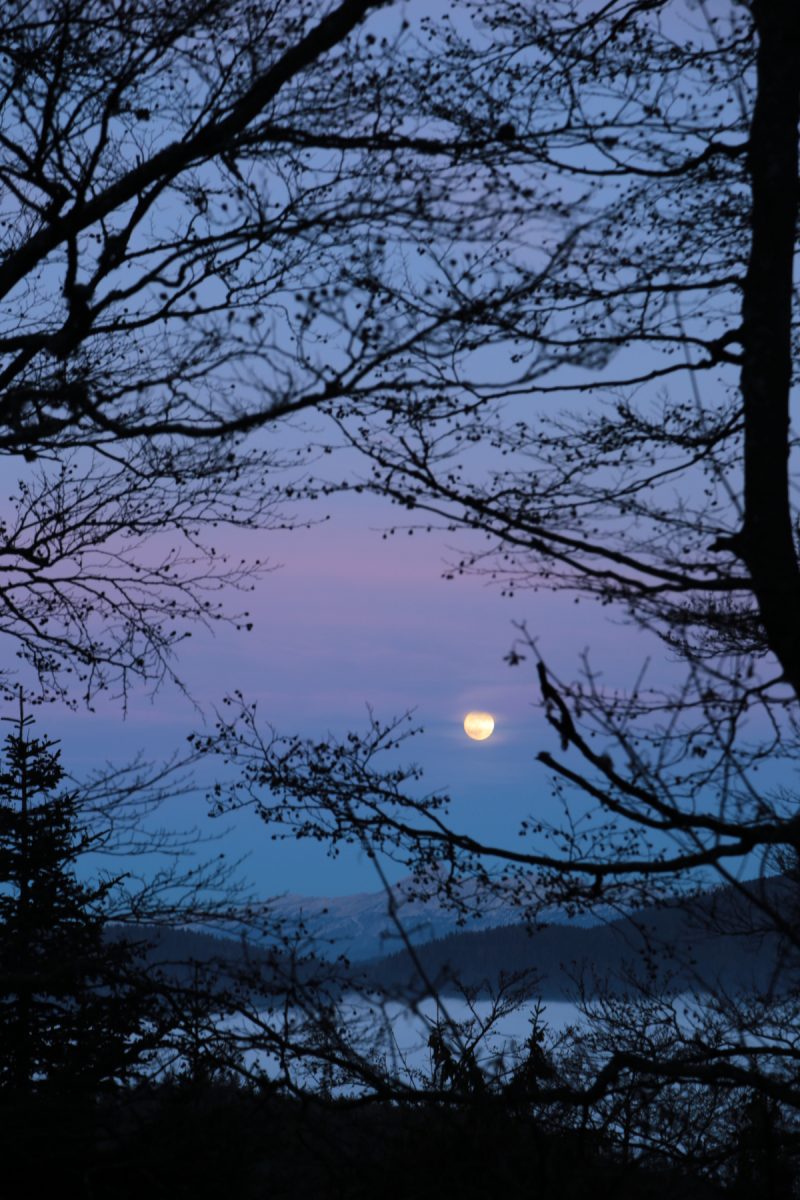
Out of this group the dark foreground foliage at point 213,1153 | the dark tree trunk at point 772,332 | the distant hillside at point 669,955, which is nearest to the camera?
the distant hillside at point 669,955

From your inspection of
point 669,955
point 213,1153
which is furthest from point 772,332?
point 213,1153

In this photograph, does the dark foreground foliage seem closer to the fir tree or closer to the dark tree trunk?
the fir tree

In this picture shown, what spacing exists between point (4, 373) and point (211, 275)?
179cm

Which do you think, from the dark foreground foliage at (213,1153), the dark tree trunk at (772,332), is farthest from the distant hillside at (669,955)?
the dark tree trunk at (772,332)

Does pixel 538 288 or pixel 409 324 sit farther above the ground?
pixel 538 288

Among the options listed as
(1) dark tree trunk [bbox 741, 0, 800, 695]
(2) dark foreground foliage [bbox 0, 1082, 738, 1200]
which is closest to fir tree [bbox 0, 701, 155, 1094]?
(2) dark foreground foliage [bbox 0, 1082, 738, 1200]

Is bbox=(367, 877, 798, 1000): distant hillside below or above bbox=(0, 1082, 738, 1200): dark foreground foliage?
above

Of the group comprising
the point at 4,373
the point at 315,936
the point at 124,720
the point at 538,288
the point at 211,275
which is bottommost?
the point at 315,936

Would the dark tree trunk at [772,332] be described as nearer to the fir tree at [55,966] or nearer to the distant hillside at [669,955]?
the distant hillside at [669,955]

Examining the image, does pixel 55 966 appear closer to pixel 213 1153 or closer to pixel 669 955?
pixel 213 1153

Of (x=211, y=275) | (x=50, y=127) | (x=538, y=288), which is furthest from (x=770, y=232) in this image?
(x=50, y=127)

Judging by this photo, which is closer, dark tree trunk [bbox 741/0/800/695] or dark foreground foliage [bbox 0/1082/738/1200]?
dark tree trunk [bbox 741/0/800/695]

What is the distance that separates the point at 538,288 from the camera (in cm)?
691

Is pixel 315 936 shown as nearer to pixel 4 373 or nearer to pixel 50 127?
pixel 4 373
